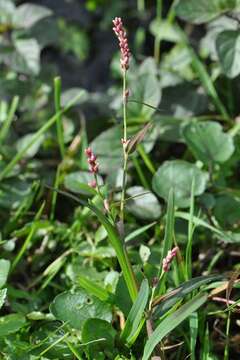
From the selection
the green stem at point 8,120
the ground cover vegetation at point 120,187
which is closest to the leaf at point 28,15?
the ground cover vegetation at point 120,187

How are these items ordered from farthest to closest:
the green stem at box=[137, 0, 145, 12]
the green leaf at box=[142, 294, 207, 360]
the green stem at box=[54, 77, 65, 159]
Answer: the green stem at box=[137, 0, 145, 12], the green stem at box=[54, 77, 65, 159], the green leaf at box=[142, 294, 207, 360]

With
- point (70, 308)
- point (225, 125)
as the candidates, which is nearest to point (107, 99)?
point (225, 125)

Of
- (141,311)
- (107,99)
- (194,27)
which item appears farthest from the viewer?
(194,27)

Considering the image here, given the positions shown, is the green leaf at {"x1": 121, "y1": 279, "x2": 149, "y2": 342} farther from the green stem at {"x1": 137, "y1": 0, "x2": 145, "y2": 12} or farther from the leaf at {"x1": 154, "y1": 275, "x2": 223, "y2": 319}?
the green stem at {"x1": 137, "y1": 0, "x2": 145, "y2": 12}

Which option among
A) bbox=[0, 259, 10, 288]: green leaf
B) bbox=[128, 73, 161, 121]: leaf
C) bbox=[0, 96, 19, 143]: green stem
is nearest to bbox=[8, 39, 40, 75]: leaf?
bbox=[0, 96, 19, 143]: green stem

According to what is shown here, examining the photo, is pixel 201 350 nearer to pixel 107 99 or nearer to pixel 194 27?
pixel 107 99

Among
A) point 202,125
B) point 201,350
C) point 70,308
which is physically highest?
point 202,125
